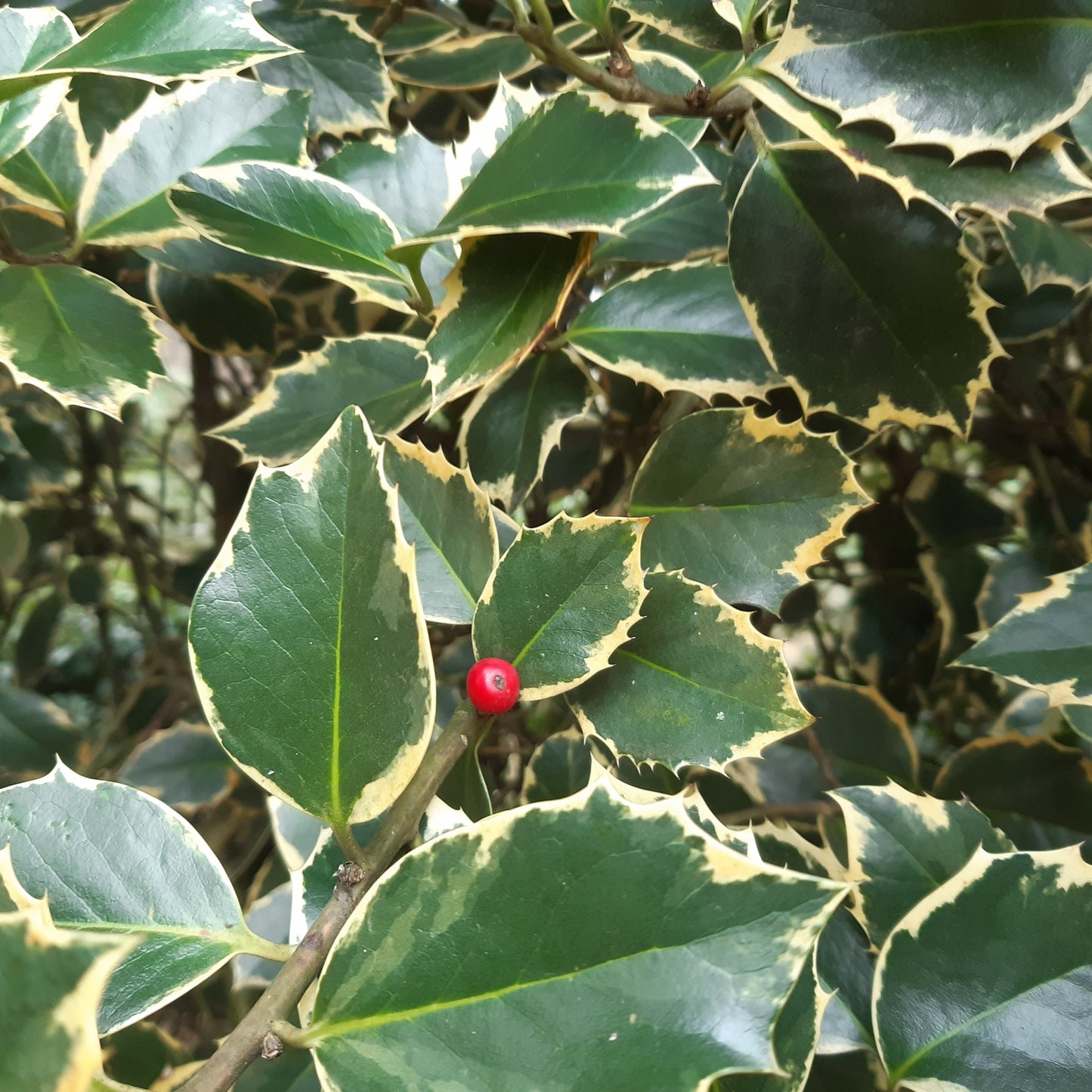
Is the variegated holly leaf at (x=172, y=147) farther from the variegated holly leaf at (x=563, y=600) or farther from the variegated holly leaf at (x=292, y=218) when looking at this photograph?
the variegated holly leaf at (x=563, y=600)

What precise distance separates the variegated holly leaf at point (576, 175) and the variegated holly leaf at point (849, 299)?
0.45ft

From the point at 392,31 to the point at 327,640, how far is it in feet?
2.66

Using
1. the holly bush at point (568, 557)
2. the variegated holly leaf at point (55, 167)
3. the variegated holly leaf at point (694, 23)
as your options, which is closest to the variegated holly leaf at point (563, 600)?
the holly bush at point (568, 557)

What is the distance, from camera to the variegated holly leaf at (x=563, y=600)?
0.44 metres

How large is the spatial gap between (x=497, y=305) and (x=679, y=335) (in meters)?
0.17

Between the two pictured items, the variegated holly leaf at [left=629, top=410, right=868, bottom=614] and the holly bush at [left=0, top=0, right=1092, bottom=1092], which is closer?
the holly bush at [left=0, top=0, right=1092, bottom=1092]

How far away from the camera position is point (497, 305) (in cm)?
48

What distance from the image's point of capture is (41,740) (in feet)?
3.16

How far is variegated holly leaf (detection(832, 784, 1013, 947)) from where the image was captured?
20.1 inches

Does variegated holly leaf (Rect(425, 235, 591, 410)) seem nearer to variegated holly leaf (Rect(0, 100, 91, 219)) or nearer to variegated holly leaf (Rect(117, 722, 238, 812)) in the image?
variegated holly leaf (Rect(0, 100, 91, 219))

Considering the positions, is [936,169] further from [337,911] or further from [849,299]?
[337,911]

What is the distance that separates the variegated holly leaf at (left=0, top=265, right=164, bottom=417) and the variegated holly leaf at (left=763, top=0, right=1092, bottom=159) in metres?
0.47

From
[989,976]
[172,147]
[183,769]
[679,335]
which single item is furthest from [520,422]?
[183,769]

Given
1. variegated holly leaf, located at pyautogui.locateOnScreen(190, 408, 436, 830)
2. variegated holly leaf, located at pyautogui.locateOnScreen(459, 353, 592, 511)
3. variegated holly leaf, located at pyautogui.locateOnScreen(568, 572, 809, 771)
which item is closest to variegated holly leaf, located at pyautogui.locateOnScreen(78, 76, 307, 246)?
variegated holly leaf, located at pyautogui.locateOnScreen(459, 353, 592, 511)
